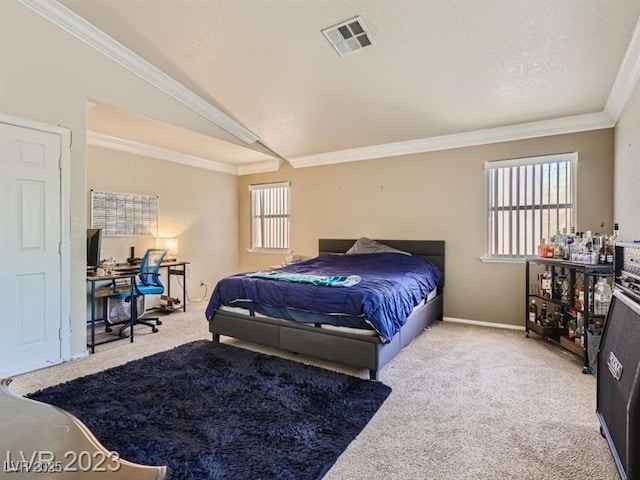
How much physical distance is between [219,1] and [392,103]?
82.0 inches

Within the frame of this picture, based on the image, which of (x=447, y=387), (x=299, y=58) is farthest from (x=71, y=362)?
(x=299, y=58)

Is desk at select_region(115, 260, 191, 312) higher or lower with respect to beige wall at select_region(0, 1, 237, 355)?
lower

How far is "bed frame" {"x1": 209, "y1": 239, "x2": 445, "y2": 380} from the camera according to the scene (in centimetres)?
273

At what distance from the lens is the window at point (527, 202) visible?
13.0ft

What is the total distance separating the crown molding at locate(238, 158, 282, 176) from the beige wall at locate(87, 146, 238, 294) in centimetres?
27

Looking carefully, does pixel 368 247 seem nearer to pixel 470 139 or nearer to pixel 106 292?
pixel 470 139

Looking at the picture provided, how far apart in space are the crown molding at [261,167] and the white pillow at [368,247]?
222cm

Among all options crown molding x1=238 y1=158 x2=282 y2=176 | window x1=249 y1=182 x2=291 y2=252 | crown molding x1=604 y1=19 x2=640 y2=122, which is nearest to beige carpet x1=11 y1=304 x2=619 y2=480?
crown molding x1=604 y1=19 x2=640 y2=122

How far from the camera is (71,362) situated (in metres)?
3.15

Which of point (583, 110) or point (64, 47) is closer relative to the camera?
point (64, 47)

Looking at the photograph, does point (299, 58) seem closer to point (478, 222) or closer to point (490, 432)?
point (478, 222)

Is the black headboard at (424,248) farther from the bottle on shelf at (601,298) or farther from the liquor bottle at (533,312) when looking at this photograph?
the bottle on shelf at (601,298)

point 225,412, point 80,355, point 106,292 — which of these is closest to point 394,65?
point 225,412

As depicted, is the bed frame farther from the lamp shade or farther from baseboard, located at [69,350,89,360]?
the lamp shade
